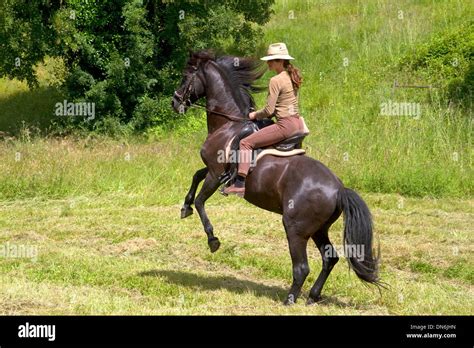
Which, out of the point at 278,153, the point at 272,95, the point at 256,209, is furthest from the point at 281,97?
the point at 256,209

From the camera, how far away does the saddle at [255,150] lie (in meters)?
9.66

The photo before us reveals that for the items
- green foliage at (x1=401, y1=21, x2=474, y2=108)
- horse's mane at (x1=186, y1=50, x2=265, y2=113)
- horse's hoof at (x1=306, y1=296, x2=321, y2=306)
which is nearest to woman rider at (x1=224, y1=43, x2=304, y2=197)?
horse's mane at (x1=186, y1=50, x2=265, y2=113)

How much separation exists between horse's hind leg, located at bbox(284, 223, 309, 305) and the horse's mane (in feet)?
6.87

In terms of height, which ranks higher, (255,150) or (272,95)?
(272,95)

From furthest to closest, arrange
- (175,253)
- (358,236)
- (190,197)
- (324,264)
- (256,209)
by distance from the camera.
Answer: (256,209)
(175,253)
(190,197)
(324,264)
(358,236)

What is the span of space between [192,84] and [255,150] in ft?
5.30

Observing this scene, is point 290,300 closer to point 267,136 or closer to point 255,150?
point 255,150

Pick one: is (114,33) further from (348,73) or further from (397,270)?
(397,270)

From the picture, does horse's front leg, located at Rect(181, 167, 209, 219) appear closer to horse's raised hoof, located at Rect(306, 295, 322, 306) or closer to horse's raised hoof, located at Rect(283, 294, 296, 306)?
horse's raised hoof, located at Rect(283, 294, 296, 306)

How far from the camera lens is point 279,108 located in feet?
31.7

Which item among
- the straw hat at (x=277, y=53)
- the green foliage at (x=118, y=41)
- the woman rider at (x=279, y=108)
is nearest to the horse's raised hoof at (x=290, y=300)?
the woman rider at (x=279, y=108)

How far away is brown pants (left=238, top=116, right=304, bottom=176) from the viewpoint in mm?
9594

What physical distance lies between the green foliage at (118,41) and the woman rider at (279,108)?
42.1 feet

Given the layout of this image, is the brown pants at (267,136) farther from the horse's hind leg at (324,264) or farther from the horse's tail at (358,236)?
the horse's hind leg at (324,264)
